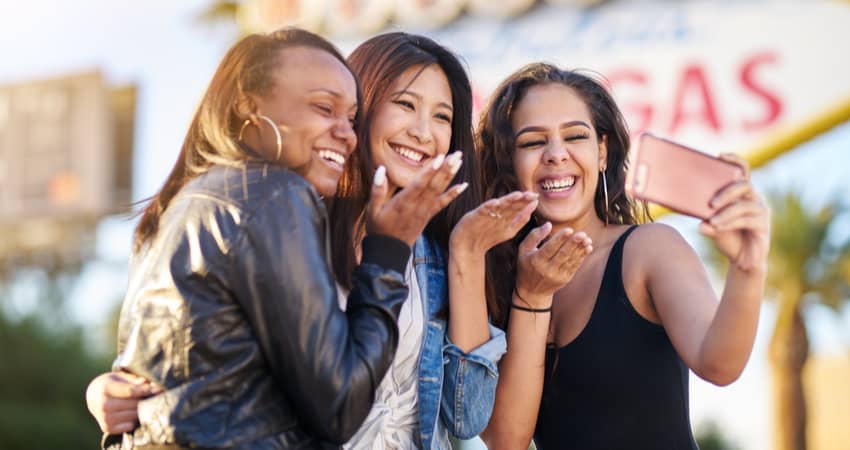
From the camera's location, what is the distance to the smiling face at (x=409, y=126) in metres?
3.18

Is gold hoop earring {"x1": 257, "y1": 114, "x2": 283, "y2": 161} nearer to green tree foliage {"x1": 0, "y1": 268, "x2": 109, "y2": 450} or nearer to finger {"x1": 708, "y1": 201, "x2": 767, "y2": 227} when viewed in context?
finger {"x1": 708, "y1": 201, "x2": 767, "y2": 227}

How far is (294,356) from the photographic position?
208 cm

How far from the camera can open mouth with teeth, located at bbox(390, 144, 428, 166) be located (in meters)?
3.20

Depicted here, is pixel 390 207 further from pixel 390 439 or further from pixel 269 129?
pixel 390 439

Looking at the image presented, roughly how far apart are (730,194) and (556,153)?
107cm

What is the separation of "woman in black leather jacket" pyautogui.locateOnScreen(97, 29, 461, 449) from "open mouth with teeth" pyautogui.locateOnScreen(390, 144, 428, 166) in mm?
867

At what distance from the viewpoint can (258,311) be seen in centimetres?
211

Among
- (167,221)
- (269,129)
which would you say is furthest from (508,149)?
(167,221)

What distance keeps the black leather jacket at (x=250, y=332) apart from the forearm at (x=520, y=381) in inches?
41.8

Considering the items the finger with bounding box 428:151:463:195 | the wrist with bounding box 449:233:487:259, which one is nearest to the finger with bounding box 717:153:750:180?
the finger with bounding box 428:151:463:195

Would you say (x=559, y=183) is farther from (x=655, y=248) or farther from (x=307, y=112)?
(x=307, y=112)

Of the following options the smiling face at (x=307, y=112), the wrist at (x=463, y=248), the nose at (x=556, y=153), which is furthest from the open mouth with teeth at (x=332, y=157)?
the nose at (x=556, y=153)

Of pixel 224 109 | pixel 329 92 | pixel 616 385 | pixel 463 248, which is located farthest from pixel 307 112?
pixel 616 385

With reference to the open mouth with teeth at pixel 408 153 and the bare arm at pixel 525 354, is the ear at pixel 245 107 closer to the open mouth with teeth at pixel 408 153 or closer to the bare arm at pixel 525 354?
the open mouth with teeth at pixel 408 153
